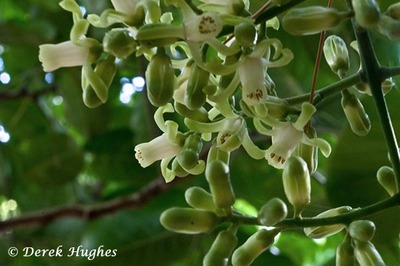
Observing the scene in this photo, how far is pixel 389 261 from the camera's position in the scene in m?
1.11

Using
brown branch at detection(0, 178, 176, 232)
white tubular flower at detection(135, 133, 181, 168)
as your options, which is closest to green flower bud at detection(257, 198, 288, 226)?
white tubular flower at detection(135, 133, 181, 168)

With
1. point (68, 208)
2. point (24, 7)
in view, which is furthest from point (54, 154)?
point (24, 7)

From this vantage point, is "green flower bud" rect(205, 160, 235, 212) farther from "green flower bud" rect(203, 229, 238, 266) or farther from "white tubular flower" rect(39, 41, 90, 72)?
"white tubular flower" rect(39, 41, 90, 72)

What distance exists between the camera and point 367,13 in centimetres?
55

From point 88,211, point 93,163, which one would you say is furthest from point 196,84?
point 93,163

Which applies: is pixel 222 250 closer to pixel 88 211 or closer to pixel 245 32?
pixel 245 32

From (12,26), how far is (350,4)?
1.24 meters

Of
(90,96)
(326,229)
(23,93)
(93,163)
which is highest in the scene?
(90,96)

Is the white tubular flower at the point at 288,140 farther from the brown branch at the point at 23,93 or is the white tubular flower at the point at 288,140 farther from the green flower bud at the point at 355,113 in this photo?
the brown branch at the point at 23,93

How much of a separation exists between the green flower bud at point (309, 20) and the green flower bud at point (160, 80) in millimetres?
100

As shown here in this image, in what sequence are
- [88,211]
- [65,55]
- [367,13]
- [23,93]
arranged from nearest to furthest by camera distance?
1. [367,13]
2. [65,55]
3. [88,211]
4. [23,93]

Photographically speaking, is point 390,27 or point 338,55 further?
point 338,55

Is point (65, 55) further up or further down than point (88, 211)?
further up

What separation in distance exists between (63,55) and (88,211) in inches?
35.8
